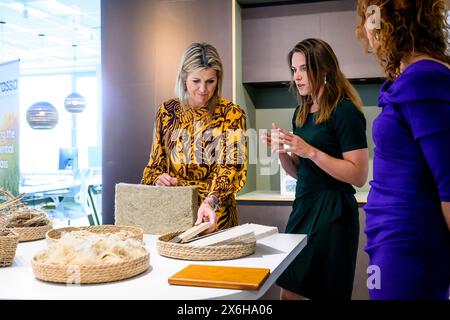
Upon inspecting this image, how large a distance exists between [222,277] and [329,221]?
2.71 ft

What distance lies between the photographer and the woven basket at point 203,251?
1.06 meters

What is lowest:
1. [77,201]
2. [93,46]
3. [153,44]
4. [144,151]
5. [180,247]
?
[77,201]

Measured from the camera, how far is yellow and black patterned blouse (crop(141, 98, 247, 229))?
5.93 ft

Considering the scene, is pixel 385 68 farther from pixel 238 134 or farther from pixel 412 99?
pixel 238 134

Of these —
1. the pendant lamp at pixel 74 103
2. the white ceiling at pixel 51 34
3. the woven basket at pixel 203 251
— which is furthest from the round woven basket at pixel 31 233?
the pendant lamp at pixel 74 103

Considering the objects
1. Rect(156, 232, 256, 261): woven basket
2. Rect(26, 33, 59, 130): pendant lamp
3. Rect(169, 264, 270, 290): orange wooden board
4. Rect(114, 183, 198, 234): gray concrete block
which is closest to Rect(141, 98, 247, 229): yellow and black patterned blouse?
Rect(114, 183, 198, 234): gray concrete block

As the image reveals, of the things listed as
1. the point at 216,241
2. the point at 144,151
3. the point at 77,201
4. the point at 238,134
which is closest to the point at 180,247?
the point at 216,241

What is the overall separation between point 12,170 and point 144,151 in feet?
3.08

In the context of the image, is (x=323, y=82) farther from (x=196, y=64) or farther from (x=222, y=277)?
(x=222, y=277)

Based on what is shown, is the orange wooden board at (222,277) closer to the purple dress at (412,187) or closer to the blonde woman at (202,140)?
the purple dress at (412,187)

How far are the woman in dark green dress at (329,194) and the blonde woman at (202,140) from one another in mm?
244

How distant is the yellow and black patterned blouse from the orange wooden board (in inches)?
31.4

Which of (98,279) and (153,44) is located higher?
(153,44)

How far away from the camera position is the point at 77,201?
607 centimetres
